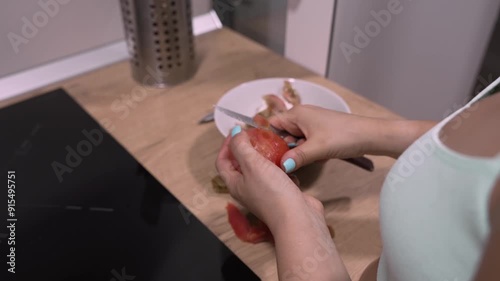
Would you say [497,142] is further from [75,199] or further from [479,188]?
[75,199]

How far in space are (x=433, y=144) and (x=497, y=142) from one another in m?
0.04

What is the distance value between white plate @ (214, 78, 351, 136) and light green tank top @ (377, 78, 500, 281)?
388 millimetres

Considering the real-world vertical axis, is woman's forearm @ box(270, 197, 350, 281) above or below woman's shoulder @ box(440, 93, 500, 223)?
below

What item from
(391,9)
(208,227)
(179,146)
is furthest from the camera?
(391,9)

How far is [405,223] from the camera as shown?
0.33m

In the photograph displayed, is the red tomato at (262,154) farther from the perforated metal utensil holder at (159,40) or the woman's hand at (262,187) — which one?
the perforated metal utensil holder at (159,40)

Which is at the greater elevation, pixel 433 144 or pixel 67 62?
pixel 433 144

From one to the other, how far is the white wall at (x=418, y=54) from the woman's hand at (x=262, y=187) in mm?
517

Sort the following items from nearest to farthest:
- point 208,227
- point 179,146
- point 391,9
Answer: point 208,227
point 179,146
point 391,9

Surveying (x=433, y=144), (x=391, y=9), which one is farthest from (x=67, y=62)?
(x=433, y=144)

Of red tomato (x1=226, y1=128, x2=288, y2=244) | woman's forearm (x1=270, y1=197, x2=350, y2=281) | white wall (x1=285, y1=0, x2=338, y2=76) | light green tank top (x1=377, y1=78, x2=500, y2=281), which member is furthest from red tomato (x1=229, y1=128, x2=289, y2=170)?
white wall (x1=285, y1=0, x2=338, y2=76)

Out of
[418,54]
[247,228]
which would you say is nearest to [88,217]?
[247,228]

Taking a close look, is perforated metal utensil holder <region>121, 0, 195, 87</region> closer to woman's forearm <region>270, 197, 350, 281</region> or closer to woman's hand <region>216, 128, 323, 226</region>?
woman's hand <region>216, 128, 323, 226</region>

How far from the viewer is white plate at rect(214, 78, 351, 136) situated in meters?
0.75
